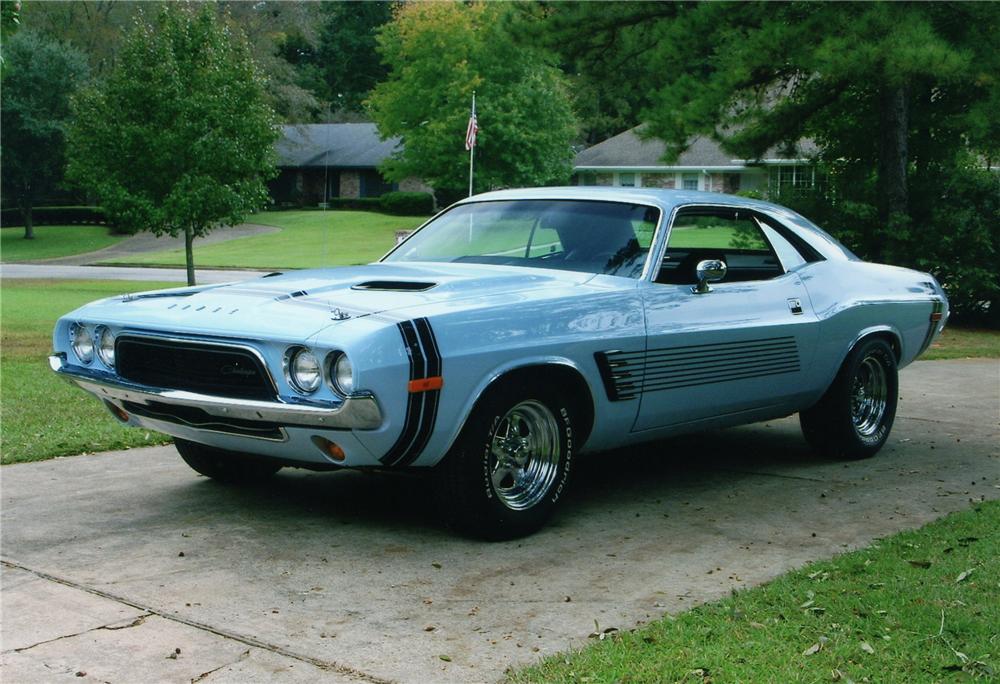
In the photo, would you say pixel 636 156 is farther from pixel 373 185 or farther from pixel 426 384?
pixel 426 384

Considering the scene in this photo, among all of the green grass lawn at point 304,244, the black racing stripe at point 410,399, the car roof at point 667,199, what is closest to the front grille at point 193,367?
the black racing stripe at point 410,399

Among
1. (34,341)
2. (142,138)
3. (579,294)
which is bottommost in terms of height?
(34,341)

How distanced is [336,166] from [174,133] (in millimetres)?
44526

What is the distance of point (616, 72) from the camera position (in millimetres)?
21312

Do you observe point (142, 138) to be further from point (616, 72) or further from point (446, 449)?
point (446, 449)

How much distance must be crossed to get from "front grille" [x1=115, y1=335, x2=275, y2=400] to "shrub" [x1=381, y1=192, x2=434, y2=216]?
5811 centimetres

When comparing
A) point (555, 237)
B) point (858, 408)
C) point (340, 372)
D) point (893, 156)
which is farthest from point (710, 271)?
point (893, 156)

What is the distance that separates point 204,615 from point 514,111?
49.3m

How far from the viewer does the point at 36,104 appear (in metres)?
55.1

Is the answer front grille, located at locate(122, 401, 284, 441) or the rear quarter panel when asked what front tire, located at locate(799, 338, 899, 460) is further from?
front grille, located at locate(122, 401, 284, 441)

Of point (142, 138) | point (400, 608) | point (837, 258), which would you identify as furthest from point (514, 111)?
point (400, 608)

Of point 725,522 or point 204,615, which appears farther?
point 725,522

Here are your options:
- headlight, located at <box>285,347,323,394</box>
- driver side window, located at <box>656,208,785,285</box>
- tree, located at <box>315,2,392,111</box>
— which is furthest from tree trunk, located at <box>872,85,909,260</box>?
tree, located at <box>315,2,392,111</box>

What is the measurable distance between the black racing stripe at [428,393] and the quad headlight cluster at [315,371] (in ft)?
1.05
